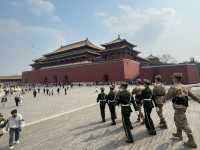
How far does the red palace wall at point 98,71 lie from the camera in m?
37.0

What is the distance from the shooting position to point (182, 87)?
4.72m

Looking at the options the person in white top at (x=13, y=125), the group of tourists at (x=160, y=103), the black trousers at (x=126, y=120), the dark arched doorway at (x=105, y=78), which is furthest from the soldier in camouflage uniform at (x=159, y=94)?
the dark arched doorway at (x=105, y=78)

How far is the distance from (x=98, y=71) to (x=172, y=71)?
46.7ft

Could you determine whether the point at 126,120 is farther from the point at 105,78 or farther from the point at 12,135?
the point at 105,78

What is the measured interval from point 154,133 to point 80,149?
211 cm

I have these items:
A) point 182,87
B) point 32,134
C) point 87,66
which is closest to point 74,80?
point 87,66

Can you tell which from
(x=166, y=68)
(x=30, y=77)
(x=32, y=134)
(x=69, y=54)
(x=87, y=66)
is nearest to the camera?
(x=32, y=134)

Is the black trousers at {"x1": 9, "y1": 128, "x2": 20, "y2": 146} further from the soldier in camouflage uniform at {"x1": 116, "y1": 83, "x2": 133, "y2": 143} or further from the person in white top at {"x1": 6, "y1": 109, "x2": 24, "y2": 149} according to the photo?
the soldier in camouflage uniform at {"x1": 116, "y1": 83, "x2": 133, "y2": 143}

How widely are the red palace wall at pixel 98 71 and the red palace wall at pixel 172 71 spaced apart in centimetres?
259

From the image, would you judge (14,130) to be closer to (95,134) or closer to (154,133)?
(95,134)

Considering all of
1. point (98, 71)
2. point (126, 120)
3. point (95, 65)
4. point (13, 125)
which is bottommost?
point (13, 125)

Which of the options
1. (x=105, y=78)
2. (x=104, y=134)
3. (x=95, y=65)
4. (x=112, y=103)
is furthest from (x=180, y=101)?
(x=95, y=65)

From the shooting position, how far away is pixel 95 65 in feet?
134

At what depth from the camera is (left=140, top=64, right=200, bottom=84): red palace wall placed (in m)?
34.3
